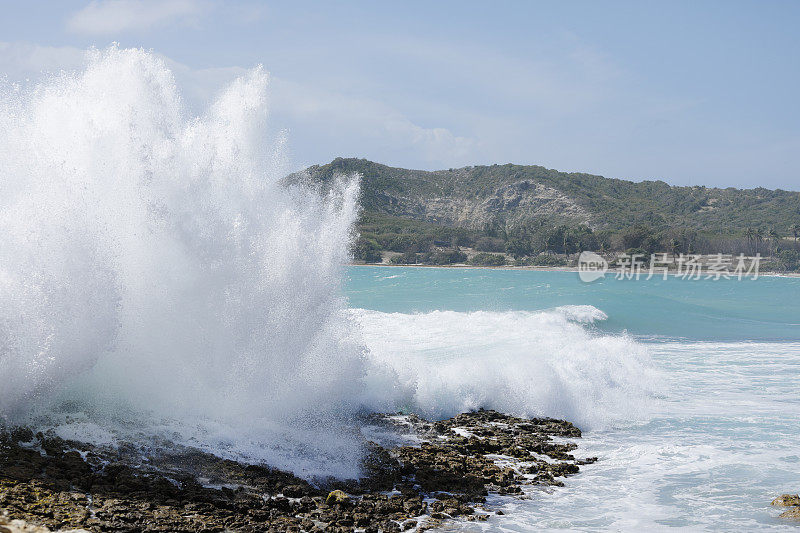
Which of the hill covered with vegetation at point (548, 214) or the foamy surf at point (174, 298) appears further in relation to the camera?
the hill covered with vegetation at point (548, 214)

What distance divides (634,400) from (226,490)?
10.0m

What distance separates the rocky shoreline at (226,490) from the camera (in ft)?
19.9

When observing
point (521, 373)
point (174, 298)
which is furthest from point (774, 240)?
point (174, 298)

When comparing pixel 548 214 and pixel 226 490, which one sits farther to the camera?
pixel 548 214

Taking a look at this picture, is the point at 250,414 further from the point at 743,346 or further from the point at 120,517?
the point at 743,346

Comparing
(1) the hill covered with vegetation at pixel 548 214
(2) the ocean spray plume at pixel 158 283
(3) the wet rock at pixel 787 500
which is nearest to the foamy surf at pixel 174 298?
(2) the ocean spray plume at pixel 158 283

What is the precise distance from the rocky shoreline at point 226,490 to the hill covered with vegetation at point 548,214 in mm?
96388

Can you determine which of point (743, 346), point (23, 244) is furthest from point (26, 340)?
point (743, 346)

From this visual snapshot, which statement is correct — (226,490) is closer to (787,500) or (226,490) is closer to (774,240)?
(787,500)

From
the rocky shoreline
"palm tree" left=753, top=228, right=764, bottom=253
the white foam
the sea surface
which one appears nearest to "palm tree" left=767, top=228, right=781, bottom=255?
"palm tree" left=753, top=228, right=764, bottom=253

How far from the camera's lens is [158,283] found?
31.5ft

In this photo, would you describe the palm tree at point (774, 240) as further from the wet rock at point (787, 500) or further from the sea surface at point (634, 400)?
the wet rock at point (787, 500)

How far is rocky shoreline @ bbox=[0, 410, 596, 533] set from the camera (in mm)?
6078

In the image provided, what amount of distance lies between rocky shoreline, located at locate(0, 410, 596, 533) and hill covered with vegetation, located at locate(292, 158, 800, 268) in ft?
316
